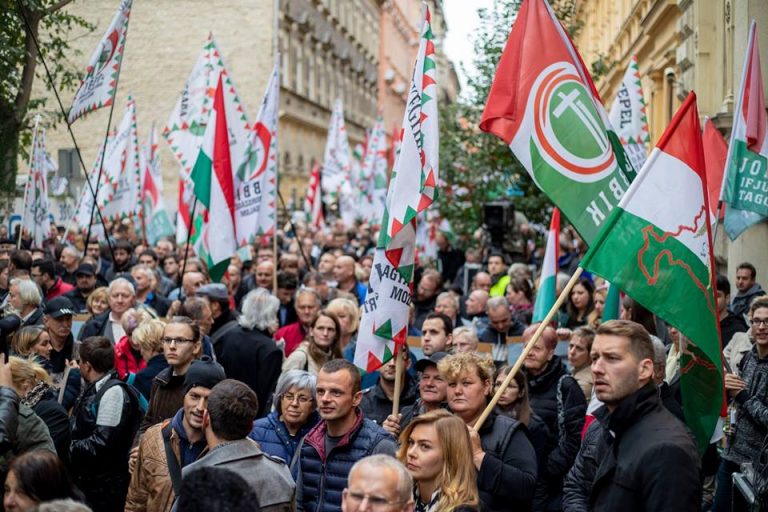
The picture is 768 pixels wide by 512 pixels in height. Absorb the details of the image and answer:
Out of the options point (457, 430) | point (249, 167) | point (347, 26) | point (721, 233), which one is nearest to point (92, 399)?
point (457, 430)

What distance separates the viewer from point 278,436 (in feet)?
21.5

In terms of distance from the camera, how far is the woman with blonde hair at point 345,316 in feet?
32.2

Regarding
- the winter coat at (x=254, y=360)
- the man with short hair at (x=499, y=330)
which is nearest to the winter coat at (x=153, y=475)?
the winter coat at (x=254, y=360)

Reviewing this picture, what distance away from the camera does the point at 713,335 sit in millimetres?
5609

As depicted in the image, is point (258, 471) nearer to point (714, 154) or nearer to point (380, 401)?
point (380, 401)

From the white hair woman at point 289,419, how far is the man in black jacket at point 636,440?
1929mm

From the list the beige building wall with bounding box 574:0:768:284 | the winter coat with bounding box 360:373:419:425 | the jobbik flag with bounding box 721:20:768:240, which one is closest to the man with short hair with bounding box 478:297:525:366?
the jobbik flag with bounding box 721:20:768:240

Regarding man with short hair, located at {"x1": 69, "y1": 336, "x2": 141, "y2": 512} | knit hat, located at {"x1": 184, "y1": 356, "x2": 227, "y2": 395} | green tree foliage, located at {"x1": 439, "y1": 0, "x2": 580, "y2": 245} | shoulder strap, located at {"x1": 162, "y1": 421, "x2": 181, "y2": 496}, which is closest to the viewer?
shoulder strap, located at {"x1": 162, "y1": 421, "x2": 181, "y2": 496}

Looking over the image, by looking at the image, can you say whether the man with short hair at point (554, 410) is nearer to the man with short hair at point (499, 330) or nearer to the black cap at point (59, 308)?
the man with short hair at point (499, 330)

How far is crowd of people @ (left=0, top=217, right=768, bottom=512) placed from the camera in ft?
15.4

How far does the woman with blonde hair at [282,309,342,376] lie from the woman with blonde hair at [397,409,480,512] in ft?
12.1

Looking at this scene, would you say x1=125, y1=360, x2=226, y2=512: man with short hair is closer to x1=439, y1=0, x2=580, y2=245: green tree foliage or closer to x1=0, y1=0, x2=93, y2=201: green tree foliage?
x1=0, y1=0, x2=93, y2=201: green tree foliage

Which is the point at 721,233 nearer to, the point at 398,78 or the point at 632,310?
the point at 632,310

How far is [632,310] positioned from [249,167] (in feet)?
21.1
